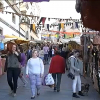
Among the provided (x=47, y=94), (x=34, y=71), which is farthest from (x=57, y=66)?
(x=34, y=71)

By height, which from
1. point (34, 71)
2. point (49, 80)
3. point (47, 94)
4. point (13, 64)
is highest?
point (13, 64)

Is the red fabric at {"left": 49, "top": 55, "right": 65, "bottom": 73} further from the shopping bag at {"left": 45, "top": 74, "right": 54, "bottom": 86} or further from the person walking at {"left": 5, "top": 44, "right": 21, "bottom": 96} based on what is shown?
the person walking at {"left": 5, "top": 44, "right": 21, "bottom": 96}

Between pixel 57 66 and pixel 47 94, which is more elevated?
pixel 57 66

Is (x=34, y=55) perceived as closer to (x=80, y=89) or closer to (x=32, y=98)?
(x=32, y=98)

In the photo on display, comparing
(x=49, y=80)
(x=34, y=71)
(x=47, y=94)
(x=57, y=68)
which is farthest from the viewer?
(x=57, y=68)

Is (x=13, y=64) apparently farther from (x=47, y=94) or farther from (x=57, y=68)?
(x=57, y=68)

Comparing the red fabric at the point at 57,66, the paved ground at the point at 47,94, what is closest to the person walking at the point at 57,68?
the red fabric at the point at 57,66

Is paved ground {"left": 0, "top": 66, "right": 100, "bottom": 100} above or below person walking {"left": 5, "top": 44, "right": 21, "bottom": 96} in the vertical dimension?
below

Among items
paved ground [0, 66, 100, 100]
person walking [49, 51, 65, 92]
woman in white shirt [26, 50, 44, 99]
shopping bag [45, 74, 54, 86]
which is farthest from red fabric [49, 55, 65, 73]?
woman in white shirt [26, 50, 44, 99]

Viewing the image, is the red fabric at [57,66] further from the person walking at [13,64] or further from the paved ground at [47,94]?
the person walking at [13,64]

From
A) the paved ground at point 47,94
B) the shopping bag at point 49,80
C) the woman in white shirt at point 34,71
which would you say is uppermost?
the woman in white shirt at point 34,71

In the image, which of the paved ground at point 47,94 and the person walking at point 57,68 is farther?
the person walking at point 57,68

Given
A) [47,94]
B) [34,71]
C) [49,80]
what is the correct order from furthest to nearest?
[49,80] → [47,94] → [34,71]

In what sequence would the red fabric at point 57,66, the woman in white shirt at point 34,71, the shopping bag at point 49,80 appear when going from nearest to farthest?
the woman in white shirt at point 34,71 < the shopping bag at point 49,80 < the red fabric at point 57,66
